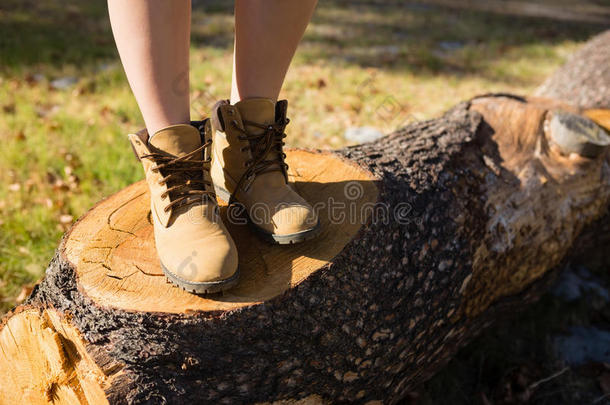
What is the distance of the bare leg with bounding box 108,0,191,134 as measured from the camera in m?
1.15

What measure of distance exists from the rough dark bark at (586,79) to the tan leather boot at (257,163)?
2.01 meters

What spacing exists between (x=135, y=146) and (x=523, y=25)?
6429mm

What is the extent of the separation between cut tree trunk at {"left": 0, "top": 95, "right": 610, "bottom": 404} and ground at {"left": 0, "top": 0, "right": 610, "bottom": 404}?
0.32 meters

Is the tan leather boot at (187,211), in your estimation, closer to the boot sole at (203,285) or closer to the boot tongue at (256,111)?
the boot sole at (203,285)

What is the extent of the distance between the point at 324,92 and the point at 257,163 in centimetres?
260

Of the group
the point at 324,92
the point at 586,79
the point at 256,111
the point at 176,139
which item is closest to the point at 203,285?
the point at 176,139

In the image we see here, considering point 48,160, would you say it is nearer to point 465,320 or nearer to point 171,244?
point 171,244

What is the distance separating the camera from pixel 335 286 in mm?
1241

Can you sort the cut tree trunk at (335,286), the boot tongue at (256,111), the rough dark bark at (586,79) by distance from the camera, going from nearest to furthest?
the cut tree trunk at (335,286) → the boot tongue at (256,111) → the rough dark bark at (586,79)

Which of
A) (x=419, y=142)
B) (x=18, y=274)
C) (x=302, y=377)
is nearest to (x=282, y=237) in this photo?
(x=302, y=377)

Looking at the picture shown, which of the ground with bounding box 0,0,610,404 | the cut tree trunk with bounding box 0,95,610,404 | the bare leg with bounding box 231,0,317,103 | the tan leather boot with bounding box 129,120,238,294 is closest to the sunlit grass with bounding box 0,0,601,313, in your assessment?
the ground with bounding box 0,0,610,404

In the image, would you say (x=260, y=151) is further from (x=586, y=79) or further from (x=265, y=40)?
(x=586, y=79)

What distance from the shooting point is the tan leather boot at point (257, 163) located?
1.34 m

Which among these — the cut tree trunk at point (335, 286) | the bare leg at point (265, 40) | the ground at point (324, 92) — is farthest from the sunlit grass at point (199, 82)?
the bare leg at point (265, 40)
